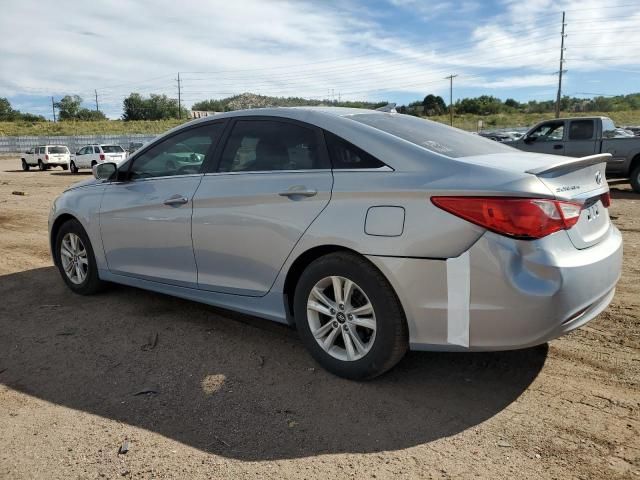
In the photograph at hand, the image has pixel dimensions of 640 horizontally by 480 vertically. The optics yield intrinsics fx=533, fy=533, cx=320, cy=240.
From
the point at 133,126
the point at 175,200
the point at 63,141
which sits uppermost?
the point at 133,126

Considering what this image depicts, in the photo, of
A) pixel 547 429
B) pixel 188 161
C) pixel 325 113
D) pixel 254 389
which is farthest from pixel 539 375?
pixel 188 161

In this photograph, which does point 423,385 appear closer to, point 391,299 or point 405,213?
point 391,299

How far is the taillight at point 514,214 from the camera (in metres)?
2.67

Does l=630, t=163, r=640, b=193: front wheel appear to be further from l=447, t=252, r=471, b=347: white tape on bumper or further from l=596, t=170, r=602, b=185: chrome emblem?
l=447, t=252, r=471, b=347: white tape on bumper

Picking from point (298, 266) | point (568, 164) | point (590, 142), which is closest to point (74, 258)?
point (298, 266)

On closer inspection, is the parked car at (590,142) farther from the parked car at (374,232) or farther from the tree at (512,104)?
the tree at (512,104)

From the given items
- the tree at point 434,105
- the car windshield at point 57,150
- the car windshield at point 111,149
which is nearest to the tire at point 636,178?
the car windshield at point 111,149

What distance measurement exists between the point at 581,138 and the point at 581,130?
0.20 meters

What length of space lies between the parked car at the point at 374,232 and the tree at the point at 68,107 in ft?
390

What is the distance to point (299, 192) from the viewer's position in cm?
333

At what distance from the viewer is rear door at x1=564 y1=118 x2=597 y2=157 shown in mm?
13047

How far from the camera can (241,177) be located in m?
3.72

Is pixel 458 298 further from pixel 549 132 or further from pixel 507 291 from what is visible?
pixel 549 132

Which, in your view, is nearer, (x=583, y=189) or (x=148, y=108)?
(x=583, y=189)
